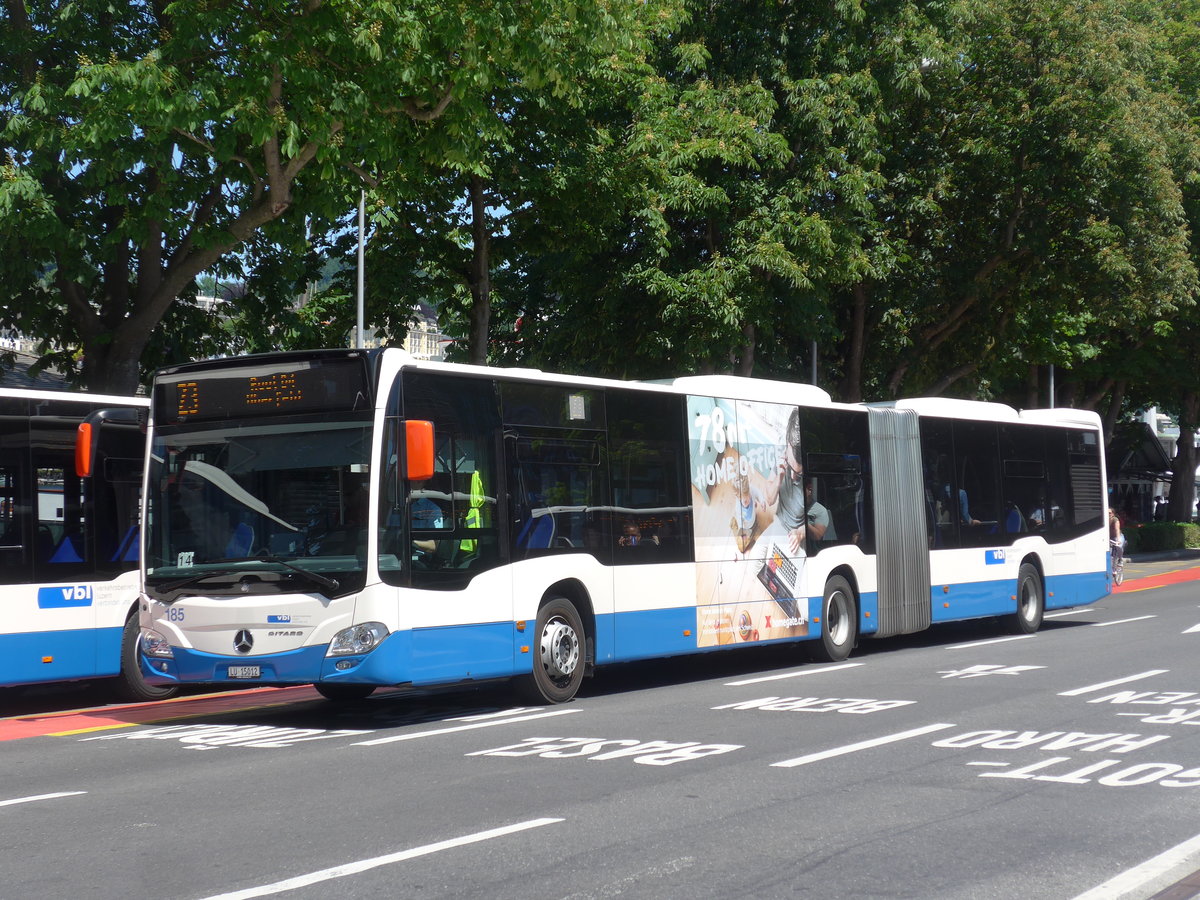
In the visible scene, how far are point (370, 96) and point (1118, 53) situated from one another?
18.2 m

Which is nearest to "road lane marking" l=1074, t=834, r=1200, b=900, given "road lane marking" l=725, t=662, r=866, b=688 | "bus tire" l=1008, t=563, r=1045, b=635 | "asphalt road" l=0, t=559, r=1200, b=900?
"asphalt road" l=0, t=559, r=1200, b=900

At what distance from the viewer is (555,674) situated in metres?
12.8

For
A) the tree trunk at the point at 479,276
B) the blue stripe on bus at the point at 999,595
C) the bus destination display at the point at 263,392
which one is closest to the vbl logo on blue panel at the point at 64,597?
the bus destination display at the point at 263,392

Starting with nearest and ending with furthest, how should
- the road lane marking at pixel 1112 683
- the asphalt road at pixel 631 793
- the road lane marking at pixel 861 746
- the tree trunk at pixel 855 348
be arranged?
the asphalt road at pixel 631 793 → the road lane marking at pixel 861 746 → the road lane marking at pixel 1112 683 → the tree trunk at pixel 855 348

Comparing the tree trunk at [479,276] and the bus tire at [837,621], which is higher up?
the tree trunk at [479,276]

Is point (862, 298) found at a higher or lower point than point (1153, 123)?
lower

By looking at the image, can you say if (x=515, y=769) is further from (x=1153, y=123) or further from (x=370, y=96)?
(x=1153, y=123)

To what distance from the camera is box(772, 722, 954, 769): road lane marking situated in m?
9.30

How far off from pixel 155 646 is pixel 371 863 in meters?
5.94

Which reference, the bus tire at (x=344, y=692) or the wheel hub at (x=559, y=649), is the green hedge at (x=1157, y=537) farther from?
the bus tire at (x=344, y=692)

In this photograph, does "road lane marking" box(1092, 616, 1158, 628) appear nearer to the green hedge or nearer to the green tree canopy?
the green tree canopy

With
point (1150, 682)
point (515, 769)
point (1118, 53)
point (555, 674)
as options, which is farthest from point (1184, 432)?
point (515, 769)

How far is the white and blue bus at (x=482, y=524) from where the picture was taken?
36.6 ft

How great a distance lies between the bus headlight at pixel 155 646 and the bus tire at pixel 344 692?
5.06 feet
